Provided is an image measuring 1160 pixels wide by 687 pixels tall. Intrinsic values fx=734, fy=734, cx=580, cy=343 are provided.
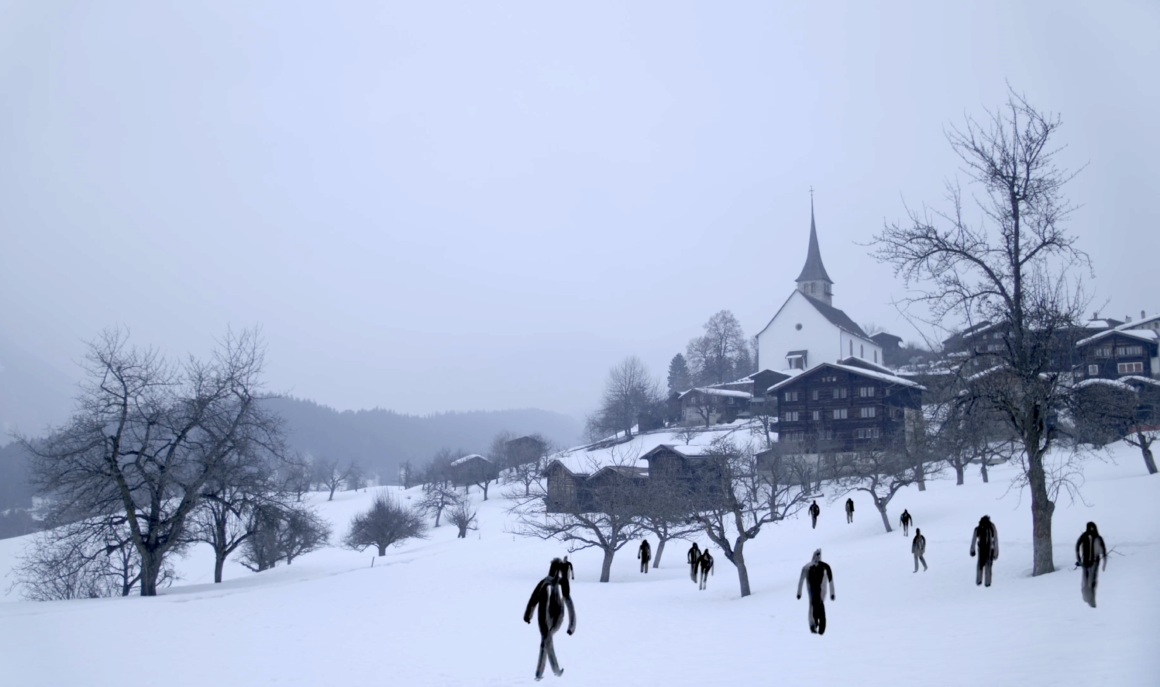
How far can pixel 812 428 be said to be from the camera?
65.6 meters

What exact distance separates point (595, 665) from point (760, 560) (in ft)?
68.2

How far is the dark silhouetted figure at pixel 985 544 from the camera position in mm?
A: 13609

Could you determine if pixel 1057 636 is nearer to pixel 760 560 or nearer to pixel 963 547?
pixel 963 547

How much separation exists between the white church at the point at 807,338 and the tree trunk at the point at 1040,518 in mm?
78103

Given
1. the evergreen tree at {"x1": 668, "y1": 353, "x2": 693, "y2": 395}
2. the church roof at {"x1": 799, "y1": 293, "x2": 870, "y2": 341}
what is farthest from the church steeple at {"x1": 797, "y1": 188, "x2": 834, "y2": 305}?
the evergreen tree at {"x1": 668, "y1": 353, "x2": 693, "y2": 395}

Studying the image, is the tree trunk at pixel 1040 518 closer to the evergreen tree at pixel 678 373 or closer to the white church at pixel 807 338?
the white church at pixel 807 338

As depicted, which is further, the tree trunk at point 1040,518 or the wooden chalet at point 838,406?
the wooden chalet at point 838,406

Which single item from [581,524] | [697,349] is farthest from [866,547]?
[697,349]

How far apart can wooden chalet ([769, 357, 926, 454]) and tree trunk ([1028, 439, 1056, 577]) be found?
4421 centimetres

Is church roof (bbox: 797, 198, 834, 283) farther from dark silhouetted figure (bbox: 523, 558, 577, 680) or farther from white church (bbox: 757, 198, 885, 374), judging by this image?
dark silhouetted figure (bbox: 523, 558, 577, 680)

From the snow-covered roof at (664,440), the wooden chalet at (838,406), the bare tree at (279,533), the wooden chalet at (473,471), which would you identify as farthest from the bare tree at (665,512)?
the wooden chalet at (473,471)

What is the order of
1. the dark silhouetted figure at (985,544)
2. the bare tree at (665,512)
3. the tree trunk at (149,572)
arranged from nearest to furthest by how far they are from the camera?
the dark silhouetted figure at (985,544) < the tree trunk at (149,572) < the bare tree at (665,512)

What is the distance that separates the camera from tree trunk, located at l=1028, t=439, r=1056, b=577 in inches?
603

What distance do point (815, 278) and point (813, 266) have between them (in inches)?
84.0
